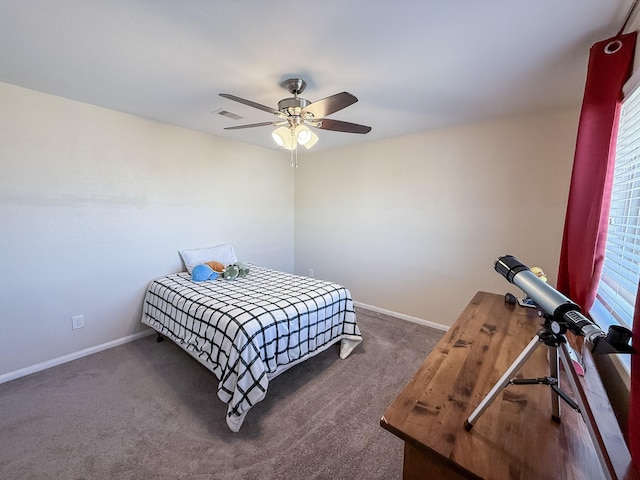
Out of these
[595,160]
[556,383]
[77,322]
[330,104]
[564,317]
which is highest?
[330,104]

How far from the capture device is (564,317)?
60cm

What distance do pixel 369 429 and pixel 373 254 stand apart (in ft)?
7.13

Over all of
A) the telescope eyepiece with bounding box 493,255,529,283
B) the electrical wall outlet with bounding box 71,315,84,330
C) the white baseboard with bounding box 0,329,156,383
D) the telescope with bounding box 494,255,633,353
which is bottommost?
the white baseboard with bounding box 0,329,156,383

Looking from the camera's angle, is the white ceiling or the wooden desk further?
the white ceiling

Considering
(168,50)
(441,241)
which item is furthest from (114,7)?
(441,241)

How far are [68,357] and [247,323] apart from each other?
1934mm

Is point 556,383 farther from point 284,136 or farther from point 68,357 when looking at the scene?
point 68,357

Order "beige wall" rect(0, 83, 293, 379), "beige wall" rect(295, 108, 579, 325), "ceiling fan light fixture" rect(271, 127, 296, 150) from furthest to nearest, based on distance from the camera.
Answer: "beige wall" rect(295, 108, 579, 325), "beige wall" rect(0, 83, 293, 379), "ceiling fan light fixture" rect(271, 127, 296, 150)

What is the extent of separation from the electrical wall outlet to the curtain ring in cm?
416

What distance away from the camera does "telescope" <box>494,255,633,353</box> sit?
50 cm

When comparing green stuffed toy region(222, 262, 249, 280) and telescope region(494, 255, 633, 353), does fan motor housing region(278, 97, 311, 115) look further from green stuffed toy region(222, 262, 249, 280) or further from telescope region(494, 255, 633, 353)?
green stuffed toy region(222, 262, 249, 280)

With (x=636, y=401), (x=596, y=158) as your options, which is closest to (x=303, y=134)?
(x=596, y=158)

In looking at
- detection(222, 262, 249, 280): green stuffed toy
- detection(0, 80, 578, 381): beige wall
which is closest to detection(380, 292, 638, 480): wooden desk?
detection(0, 80, 578, 381): beige wall

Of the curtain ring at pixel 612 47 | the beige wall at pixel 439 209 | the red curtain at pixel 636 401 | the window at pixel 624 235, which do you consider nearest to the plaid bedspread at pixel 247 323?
the beige wall at pixel 439 209
